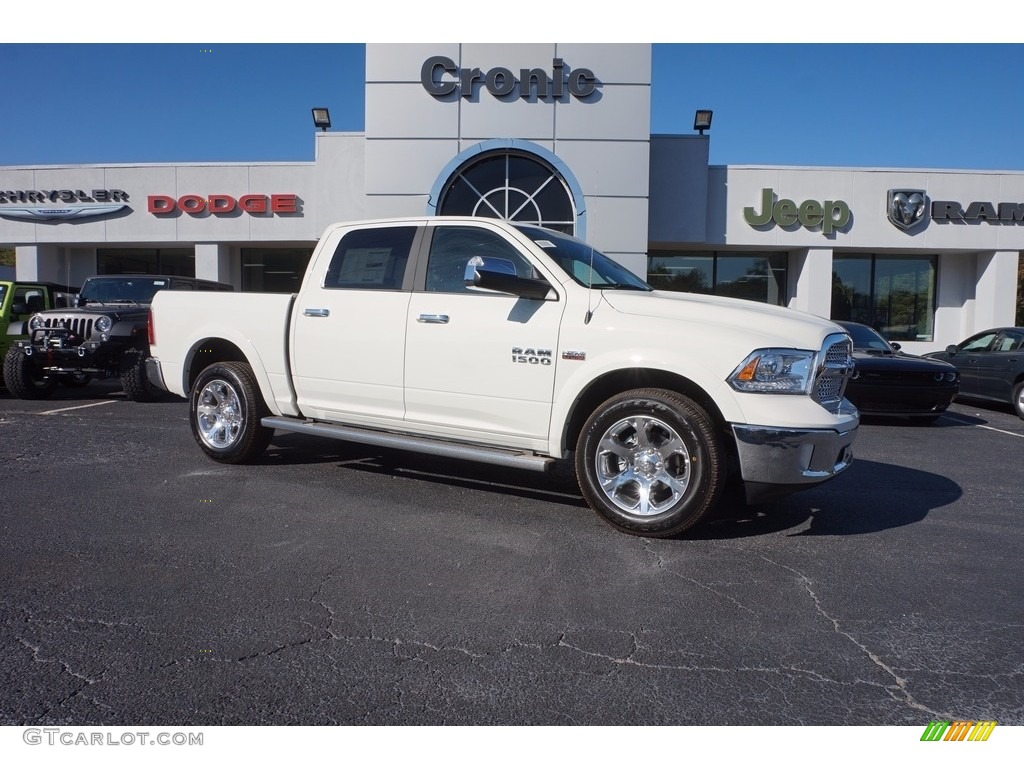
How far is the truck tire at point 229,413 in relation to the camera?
6.32 m

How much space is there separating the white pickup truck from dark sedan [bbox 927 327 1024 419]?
8724mm

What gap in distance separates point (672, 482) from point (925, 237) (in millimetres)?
19946

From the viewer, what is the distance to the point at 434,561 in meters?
4.19

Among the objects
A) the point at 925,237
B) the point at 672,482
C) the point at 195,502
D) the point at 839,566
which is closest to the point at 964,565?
the point at 839,566

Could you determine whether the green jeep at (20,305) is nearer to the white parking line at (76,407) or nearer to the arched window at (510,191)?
the white parking line at (76,407)

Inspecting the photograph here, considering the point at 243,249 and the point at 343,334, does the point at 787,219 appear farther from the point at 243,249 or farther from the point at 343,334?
the point at 343,334

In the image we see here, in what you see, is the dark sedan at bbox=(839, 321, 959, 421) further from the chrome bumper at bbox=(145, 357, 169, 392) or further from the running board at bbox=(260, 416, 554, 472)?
the chrome bumper at bbox=(145, 357, 169, 392)

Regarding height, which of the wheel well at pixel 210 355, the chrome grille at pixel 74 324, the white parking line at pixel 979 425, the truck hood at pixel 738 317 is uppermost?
the truck hood at pixel 738 317

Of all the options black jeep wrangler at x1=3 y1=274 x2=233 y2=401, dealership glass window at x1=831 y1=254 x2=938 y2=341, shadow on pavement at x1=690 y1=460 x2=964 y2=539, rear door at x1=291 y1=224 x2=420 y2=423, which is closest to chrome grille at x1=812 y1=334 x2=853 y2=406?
shadow on pavement at x1=690 y1=460 x2=964 y2=539

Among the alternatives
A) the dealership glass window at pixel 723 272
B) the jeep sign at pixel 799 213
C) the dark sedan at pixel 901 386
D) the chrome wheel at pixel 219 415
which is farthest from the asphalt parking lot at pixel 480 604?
the dealership glass window at pixel 723 272

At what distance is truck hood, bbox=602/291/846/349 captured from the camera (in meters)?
4.44

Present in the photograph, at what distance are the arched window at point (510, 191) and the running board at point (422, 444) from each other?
12.5 metres

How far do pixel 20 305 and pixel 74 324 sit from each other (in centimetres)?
250

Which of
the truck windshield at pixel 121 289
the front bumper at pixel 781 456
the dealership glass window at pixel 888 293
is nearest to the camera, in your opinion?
the front bumper at pixel 781 456
